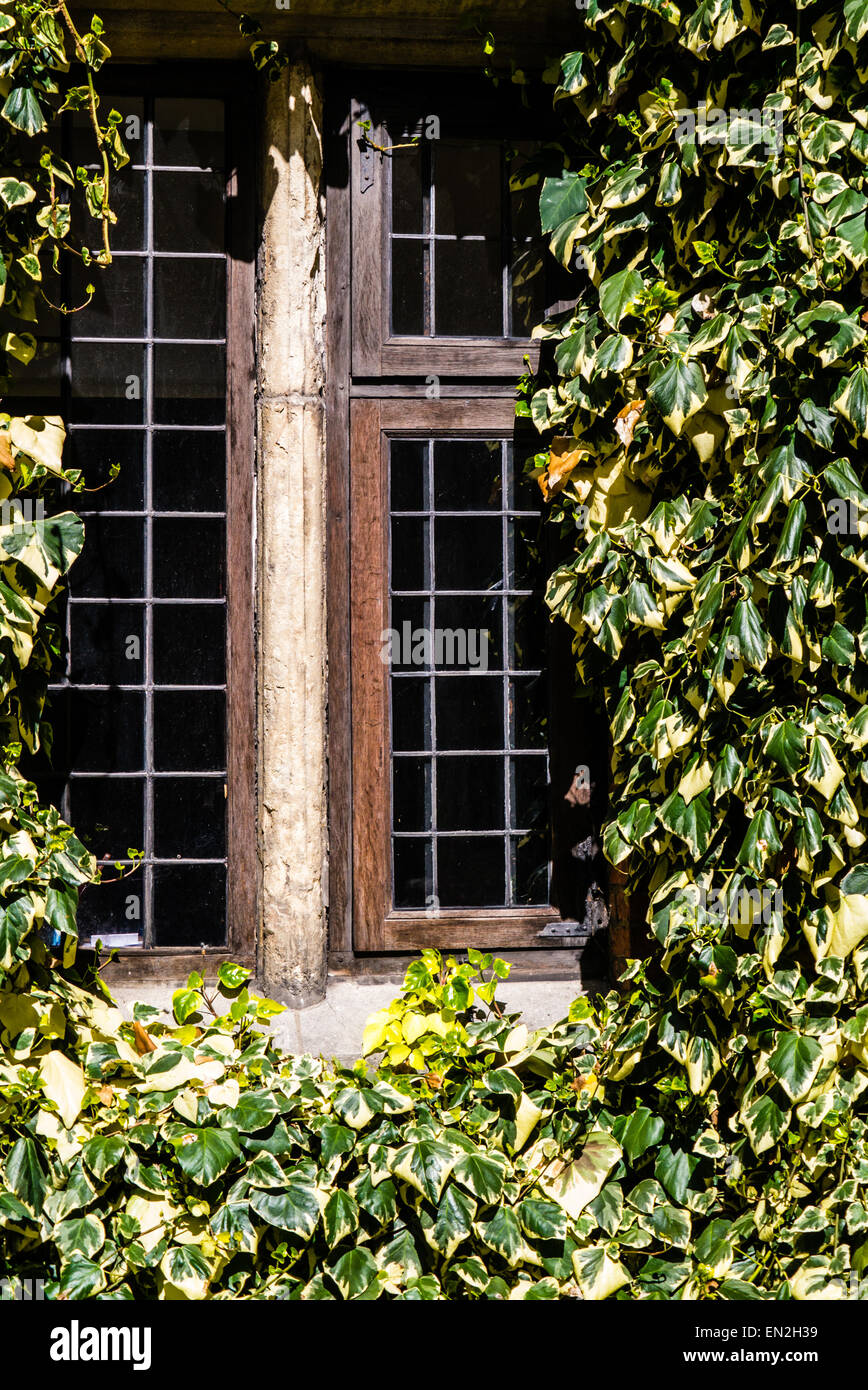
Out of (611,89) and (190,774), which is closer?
(611,89)

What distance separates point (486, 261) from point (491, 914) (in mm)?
1790

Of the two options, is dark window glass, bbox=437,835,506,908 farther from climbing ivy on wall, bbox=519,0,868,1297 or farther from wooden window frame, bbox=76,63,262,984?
wooden window frame, bbox=76,63,262,984

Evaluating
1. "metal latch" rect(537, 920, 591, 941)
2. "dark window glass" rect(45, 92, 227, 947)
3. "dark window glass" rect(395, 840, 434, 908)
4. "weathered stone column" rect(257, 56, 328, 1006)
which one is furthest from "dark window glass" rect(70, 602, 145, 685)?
"metal latch" rect(537, 920, 591, 941)

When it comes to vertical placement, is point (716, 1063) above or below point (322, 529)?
below

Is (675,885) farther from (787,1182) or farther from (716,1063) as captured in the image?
(787,1182)

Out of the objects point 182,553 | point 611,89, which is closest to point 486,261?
point 611,89

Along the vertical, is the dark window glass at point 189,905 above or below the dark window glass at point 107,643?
below

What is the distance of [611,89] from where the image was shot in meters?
2.69

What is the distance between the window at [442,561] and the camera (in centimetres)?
300

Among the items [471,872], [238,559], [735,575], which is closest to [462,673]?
[471,872]

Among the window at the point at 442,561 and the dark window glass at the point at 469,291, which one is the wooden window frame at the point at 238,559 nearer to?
the window at the point at 442,561

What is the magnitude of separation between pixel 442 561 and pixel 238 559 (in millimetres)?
551

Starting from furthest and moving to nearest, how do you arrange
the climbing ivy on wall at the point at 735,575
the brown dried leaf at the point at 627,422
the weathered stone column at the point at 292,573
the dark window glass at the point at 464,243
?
the dark window glass at the point at 464,243
the weathered stone column at the point at 292,573
the brown dried leaf at the point at 627,422
the climbing ivy on wall at the point at 735,575

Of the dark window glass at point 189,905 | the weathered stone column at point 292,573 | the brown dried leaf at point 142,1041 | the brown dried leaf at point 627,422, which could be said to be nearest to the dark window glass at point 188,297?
the weathered stone column at point 292,573
